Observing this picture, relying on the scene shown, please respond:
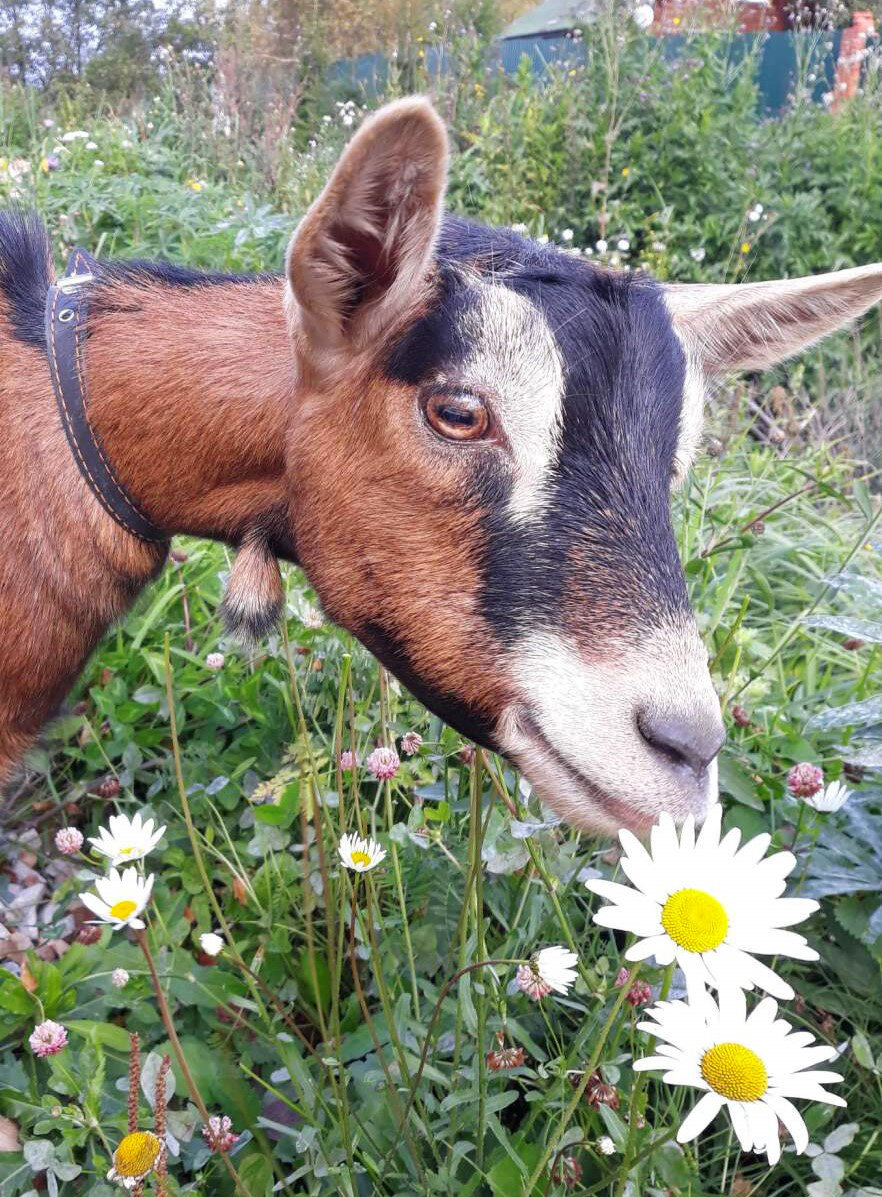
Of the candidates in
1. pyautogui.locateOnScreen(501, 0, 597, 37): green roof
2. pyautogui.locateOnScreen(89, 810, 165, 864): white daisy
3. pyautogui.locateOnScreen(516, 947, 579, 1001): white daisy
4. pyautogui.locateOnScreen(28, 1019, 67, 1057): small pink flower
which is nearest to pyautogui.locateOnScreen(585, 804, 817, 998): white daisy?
pyautogui.locateOnScreen(516, 947, 579, 1001): white daisy

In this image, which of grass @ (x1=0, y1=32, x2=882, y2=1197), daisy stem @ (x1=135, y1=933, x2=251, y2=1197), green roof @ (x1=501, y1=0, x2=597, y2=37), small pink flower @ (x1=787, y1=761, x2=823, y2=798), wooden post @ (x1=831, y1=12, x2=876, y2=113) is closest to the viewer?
daisy stem @ (x1=135, y1=933, x2=251, y2=1197)

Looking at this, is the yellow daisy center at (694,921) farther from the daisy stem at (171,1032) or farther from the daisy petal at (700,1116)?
the daisy stem at (171,1032)

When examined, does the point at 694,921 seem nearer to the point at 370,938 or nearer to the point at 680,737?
the point at 680,737

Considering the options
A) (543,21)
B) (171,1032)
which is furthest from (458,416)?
(543,21)

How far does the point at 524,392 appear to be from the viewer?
158 cm

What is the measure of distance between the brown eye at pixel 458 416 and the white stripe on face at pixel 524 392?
3cm

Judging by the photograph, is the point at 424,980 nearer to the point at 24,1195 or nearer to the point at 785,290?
the point at 24,1195

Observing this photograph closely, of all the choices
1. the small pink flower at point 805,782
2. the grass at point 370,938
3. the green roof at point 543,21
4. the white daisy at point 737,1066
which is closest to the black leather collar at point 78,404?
the grass at point 370,938

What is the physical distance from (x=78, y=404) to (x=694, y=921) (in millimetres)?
1640

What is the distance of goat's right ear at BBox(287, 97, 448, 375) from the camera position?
4.64 feet

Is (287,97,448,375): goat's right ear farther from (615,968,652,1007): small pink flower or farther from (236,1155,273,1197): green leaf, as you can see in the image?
(236,1155,273,1197): green leaf

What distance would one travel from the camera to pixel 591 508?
1568mm

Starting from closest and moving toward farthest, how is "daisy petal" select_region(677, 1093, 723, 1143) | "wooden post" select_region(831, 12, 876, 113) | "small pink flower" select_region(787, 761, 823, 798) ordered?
"daisy petal" select_region(677, 1093, 723, 1143), "small pink flower" select_region(787, 761, 823, 798), "wooden post" select_region(831, 12, 876, 113)

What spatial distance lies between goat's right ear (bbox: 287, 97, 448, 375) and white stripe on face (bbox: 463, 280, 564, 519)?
18cm
